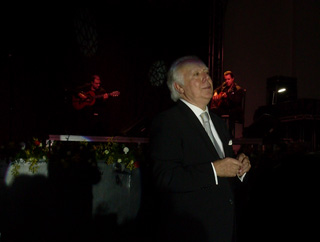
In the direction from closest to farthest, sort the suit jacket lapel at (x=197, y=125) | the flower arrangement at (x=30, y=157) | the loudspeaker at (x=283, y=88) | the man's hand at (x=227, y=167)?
the man's hand at (x=227, y=167)
the suit jacket lapel at (x=197, y=125)
the flower arrangement at (x=30, y=157)
the loudspeaker at (x=283, y=88)

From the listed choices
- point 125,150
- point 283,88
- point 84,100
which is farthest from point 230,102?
point 125,150

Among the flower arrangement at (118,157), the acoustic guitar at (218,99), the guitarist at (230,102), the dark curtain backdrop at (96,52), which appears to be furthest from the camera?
the dark curtain backdrop at (96,52)

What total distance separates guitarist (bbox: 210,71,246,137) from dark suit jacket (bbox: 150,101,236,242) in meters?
5.80

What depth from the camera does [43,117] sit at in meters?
9.72

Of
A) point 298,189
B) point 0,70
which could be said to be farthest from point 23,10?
point 298,189

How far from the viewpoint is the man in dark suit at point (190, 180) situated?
5.46 ft

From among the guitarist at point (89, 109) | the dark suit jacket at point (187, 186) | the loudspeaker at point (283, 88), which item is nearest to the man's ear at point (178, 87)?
the dark suit jacket at point (187, 186)

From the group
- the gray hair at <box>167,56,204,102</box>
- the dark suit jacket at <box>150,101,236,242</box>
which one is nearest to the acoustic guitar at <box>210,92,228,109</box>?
the gray hair at <box>167,56,204,102</box>

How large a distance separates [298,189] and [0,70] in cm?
952

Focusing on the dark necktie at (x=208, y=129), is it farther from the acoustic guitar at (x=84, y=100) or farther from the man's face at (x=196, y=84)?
the acoustic guitar at (x=84, y=100)

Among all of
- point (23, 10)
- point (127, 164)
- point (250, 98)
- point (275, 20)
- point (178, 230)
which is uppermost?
point (275, 20)

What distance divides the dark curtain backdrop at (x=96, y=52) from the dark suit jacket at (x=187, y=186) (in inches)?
285

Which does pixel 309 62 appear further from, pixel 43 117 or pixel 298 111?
pixel 43 117

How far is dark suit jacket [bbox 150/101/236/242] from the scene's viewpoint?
1665mm
